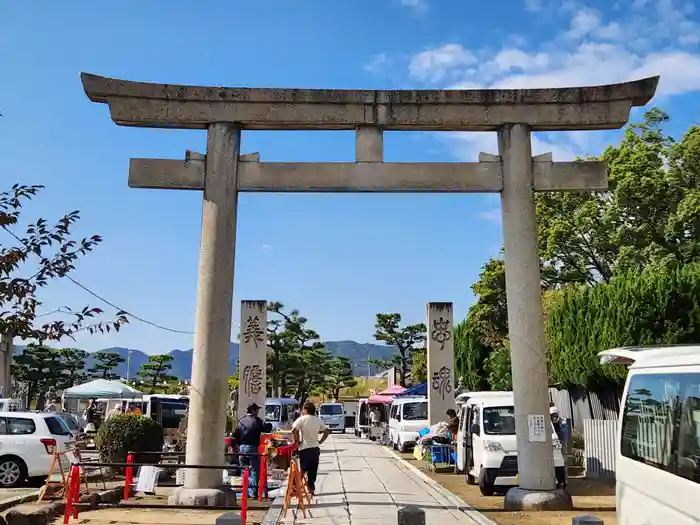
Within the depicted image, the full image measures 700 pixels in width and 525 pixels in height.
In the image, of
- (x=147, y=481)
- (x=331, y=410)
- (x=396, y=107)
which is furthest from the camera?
(x=331, y=410)

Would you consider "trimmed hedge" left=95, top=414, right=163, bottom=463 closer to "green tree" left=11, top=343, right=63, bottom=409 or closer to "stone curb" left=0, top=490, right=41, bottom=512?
"stone curb" left=0, top=490, right=41, bottom=512

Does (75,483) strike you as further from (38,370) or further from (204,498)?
(38,370)

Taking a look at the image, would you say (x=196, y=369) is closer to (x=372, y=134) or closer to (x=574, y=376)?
(x=372, y=134)

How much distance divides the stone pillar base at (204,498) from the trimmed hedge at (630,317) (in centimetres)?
1092

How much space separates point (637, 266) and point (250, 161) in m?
19.8

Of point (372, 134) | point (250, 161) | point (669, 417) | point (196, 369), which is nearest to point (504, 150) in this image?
point (372, 134)

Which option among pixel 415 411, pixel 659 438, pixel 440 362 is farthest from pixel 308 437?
pixel 415 411

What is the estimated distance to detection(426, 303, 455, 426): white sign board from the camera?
24.7 meters

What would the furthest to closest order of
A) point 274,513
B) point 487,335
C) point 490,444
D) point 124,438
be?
point 487,335, point 124,438, point 490,444, point 274,513

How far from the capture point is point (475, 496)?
14.3m

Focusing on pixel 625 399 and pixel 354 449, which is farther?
pixel 354 449

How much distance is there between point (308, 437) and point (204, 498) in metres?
2.01

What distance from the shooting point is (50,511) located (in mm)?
10742

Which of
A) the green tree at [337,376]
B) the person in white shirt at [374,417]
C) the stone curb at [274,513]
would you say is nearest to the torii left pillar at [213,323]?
the stone curb at [274,513]
